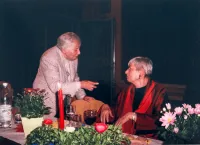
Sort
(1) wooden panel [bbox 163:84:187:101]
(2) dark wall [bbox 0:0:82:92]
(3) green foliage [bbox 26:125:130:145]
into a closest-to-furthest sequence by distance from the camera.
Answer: (3) green foliage [bbox 26:125:130:145] → (1) wooden panel [bbox 163:84:187:101] → (2) dark wall [bbox 0:0:82:92]

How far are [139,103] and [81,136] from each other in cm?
138

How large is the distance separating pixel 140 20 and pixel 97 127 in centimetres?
302

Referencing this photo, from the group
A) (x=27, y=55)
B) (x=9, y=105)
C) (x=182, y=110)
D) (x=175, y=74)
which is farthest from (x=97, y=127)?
(x=27, y=55)

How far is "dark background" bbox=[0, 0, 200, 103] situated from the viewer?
3801 millimetres

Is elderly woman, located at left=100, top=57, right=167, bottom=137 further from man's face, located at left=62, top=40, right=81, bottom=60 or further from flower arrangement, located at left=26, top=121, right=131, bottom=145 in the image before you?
flower arrangement, located at left=26, top=121, right=131, bottom=145

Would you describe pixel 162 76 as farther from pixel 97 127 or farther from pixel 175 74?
pixel 97 127

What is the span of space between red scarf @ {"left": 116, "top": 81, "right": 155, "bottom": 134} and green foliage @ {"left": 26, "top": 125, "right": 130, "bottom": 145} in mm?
1028

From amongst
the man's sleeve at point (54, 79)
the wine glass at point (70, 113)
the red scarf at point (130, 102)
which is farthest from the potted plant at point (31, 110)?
the man's sleeve at point (54, 79)

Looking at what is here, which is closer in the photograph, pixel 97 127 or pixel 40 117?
pixel 97 127

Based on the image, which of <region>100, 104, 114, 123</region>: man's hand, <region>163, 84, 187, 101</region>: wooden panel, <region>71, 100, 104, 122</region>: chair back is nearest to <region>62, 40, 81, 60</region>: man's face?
<region>71, 100, 104, 122</region>: chair back

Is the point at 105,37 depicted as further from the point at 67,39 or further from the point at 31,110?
the point at 31,110

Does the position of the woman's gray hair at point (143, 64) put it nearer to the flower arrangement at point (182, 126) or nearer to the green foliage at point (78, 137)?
the flower arrangement at point (182, 126)

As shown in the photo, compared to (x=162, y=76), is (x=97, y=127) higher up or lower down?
higher up

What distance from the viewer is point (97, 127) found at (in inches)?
46.6
